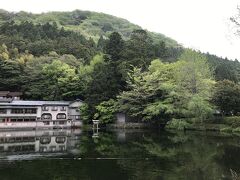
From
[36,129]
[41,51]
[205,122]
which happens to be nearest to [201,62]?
[205,122]

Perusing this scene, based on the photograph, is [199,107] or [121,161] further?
[199,107]

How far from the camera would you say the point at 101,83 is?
47688mm

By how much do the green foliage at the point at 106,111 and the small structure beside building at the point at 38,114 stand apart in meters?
4.73

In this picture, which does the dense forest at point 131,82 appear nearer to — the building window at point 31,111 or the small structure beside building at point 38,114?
the small structure beside building at point 38,114

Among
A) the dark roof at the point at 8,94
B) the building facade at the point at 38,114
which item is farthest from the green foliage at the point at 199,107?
the dark roof at the point at 8,94

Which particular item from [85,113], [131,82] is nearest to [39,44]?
[85,113]

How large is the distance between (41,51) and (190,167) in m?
57.0

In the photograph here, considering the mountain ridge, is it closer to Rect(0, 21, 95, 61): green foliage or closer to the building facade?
Rect(0, 21, 95, 61): green foliage

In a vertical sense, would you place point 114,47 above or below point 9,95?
above

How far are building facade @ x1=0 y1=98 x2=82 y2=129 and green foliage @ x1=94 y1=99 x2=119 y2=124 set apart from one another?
4727 millimetres

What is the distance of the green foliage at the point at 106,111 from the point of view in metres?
46.3

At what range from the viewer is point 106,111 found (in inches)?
1815

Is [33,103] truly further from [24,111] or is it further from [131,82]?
[131,82]

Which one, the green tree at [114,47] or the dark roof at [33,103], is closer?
the dark roof at [33,103]
